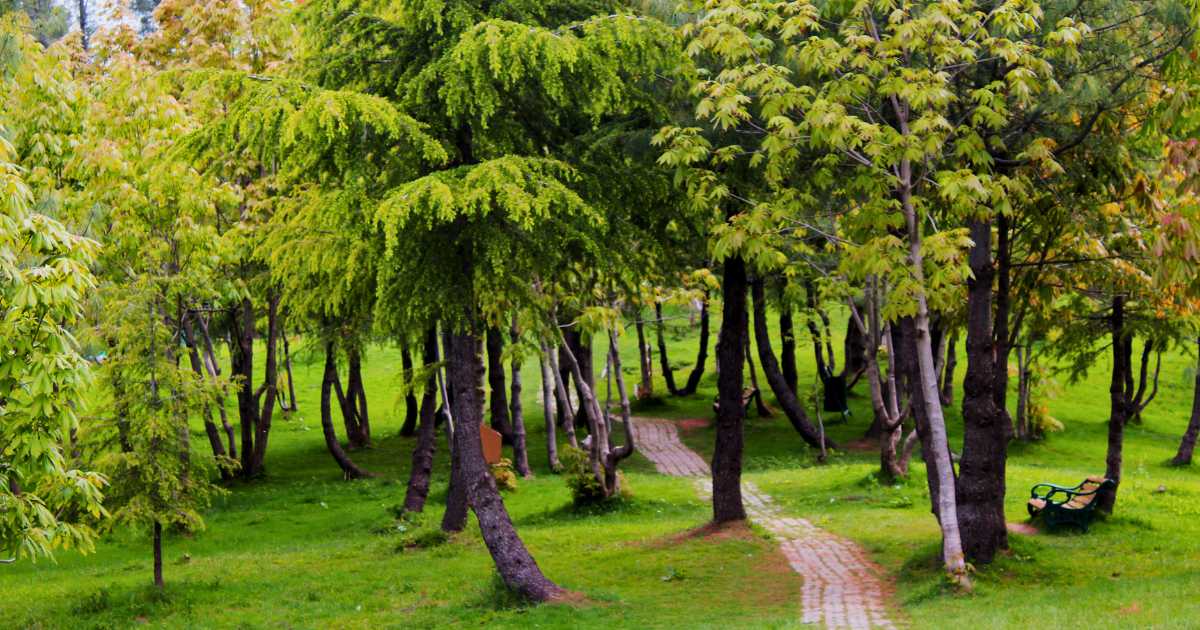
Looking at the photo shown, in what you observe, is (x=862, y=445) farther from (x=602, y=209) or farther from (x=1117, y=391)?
(x=602, y=209)

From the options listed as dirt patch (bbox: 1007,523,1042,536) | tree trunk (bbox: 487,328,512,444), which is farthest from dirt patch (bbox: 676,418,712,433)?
dirt patch (bbox: 1007,523,1042,536)

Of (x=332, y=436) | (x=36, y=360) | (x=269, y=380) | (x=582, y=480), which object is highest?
(x=36, y=360)

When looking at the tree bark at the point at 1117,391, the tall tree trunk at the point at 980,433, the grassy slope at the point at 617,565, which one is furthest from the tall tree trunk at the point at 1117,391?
the tall tree trunk at the point at 980,433

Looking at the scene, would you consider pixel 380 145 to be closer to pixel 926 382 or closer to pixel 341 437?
pixel 926 382

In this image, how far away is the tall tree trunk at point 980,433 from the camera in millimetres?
13562

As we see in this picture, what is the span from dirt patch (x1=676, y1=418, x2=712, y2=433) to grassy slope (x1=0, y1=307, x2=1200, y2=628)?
576 cm

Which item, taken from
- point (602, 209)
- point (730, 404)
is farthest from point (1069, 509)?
point (602, 209)

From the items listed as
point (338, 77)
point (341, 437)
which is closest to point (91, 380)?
point (338, 77)

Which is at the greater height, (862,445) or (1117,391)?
(1117,391)

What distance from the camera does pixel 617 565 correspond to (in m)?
15.8

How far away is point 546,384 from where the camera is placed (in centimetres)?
2833

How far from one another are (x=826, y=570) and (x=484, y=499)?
15.5ft

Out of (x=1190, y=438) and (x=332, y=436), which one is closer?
(x=332, y=436)

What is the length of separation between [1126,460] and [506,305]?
2112 cm
